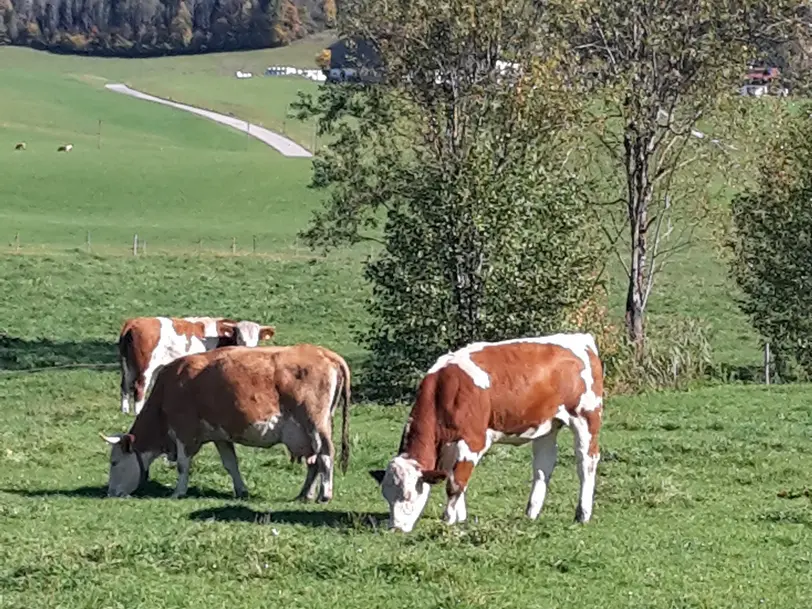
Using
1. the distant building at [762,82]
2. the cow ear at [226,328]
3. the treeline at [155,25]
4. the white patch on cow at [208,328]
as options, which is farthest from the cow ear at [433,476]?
the treeline at [155,25]

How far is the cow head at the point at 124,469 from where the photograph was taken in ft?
48.4

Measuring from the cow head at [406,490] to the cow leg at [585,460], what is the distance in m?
1.68

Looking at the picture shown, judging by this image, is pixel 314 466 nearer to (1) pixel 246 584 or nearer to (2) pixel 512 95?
(1) pixel 246 584

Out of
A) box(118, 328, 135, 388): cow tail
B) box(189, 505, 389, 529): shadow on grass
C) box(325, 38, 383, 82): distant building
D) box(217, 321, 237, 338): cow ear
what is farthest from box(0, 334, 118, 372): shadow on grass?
box(189, 505, 389, 529): shadow on grass

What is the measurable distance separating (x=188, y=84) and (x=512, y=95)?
119m

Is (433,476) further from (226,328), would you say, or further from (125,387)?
(226,328)

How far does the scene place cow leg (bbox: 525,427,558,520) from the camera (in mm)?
12750

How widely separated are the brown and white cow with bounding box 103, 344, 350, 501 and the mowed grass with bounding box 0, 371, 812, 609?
17.5 inches

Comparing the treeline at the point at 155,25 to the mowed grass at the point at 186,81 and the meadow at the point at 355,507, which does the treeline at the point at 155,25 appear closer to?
the mowed grass at the point at 186,81

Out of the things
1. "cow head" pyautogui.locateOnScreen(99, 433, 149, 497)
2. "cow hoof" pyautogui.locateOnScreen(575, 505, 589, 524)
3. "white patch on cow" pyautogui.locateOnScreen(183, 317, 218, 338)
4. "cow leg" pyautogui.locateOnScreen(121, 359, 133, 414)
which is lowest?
"cow leg" pyautogui.locateOnScreen(121, 359, 133, 414)

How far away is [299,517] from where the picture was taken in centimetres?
1269

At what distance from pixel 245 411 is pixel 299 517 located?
1.85 meters

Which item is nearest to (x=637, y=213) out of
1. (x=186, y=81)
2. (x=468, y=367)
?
(x=468, y=367)

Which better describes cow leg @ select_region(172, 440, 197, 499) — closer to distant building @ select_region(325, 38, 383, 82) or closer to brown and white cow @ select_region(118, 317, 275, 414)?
Answer: brown and white cow @ select_region(118, 317, 275, 414)
